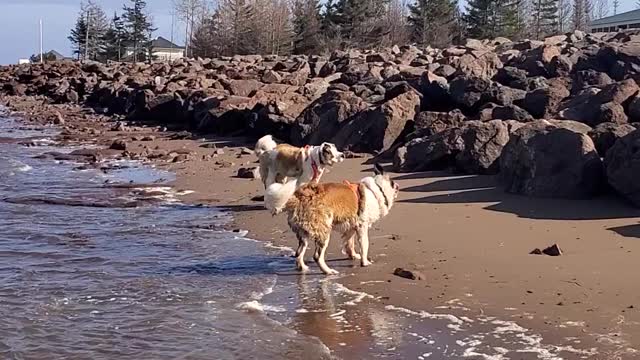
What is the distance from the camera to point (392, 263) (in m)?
8.88

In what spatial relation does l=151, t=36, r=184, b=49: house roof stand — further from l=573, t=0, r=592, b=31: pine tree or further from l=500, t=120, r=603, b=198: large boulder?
l=500, t=120, r=603, b=198: large boulder

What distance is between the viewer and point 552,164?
1133 centimetres

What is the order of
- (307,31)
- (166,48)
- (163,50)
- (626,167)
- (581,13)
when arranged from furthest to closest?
(166,48), (163,50), (581,13), (307,31), (626,167)

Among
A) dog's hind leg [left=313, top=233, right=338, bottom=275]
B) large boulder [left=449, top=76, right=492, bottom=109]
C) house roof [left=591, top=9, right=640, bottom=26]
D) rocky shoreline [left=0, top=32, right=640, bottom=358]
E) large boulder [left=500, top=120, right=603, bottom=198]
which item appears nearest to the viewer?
rocky shoreline [left=0, top=32, right=640, bottom=358]

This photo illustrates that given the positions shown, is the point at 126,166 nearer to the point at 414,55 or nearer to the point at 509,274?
the point at 509,274

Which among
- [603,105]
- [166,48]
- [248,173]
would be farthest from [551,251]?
[166,48]

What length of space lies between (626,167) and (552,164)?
3.77ft

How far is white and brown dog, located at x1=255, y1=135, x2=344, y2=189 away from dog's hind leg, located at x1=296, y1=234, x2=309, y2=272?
122 inches

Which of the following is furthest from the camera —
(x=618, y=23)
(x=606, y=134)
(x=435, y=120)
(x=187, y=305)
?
(x=618, y=23)

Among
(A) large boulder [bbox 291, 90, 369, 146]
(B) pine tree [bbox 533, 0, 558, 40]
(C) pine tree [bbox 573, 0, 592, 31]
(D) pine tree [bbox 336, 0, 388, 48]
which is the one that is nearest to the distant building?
(D) pine tree [bbox 336, 0, 388, 48]

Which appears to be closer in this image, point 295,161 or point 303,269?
point 303,269

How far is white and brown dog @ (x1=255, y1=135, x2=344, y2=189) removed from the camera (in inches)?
472

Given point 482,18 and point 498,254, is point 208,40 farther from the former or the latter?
point 498,254

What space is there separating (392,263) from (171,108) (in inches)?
856
